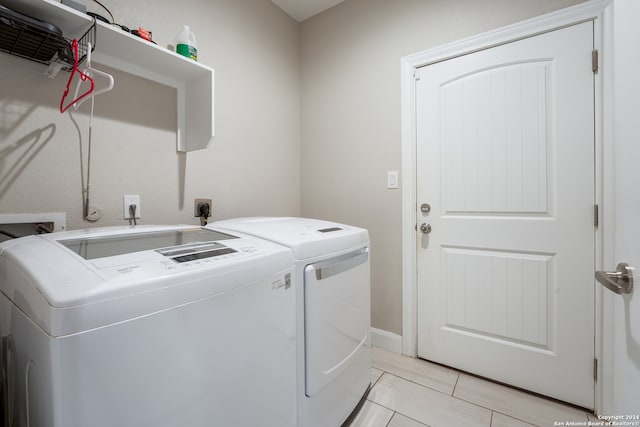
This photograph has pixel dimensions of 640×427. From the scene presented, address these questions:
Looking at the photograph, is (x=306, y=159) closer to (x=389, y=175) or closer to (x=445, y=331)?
(x=389, y=175)

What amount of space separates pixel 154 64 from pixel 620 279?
182 cm

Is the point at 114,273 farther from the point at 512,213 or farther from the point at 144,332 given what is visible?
the point at 512,213

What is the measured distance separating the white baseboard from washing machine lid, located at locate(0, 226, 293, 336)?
1371 millimetres

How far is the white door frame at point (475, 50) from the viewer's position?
→ 1291 millimetres

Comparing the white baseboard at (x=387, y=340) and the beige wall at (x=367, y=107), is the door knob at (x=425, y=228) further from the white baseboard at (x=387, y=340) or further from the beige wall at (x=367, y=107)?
the white baseboard at (x=387, y=340)

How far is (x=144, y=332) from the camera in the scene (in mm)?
567

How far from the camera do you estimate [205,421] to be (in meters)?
0.68

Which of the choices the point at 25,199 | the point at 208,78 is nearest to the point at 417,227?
the point at 208,78

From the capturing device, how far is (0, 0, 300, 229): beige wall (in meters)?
1.07

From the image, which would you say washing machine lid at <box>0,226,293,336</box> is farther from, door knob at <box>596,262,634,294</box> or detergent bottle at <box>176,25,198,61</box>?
detergent bottle at <box>176,25,198,61</box>

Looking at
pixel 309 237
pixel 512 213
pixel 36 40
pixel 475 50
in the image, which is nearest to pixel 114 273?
pixel 309 237

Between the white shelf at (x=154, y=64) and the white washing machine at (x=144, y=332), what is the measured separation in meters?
0.75

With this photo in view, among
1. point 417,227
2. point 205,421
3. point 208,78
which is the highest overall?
point 208,78

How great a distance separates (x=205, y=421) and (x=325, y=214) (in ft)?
5.54
